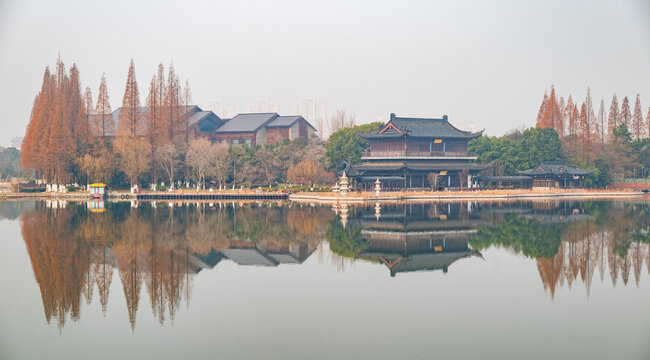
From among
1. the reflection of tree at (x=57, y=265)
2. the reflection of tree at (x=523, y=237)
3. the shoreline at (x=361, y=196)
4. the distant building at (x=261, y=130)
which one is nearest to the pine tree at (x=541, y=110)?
the shoreline at (x=361, y=196)

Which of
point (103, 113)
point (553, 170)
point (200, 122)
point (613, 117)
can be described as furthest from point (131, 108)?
point (613, 117)

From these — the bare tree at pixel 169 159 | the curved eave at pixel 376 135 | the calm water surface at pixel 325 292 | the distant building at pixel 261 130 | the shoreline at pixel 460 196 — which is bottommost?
the calm water surface at pixel 325 292

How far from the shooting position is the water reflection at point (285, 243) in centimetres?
1659

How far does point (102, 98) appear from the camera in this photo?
59438 mm

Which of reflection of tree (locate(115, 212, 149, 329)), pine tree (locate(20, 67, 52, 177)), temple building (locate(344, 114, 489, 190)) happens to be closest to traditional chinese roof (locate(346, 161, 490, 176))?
temple building (locate(344, 114, 489, 190))

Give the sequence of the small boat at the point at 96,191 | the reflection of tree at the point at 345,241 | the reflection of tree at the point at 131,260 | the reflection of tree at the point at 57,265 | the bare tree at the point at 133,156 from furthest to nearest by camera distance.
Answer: the bare tree at the point at 133,156 → the small boat at the point at 96,191 → the reflection of tree at the point at 345,241 → the reflection of tree at the point at 131,260 → the reflection of tree at the point at 57,265

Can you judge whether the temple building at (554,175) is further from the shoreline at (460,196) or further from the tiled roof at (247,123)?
the tiled roof at (247,123)

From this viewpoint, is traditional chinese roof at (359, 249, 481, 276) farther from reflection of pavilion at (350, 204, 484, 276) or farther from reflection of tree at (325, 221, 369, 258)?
reflection of tree at (325, 221, 369, 258)

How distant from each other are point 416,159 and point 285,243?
1376 inches

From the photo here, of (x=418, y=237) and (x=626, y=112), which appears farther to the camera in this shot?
(x=626, y=112)

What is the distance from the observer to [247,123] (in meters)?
74.6

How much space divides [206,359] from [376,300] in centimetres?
539

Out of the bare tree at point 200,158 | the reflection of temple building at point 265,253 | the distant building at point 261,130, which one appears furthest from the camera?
the distant building at point 261,130

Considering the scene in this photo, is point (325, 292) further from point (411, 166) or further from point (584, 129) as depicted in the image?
point (584, 129)
